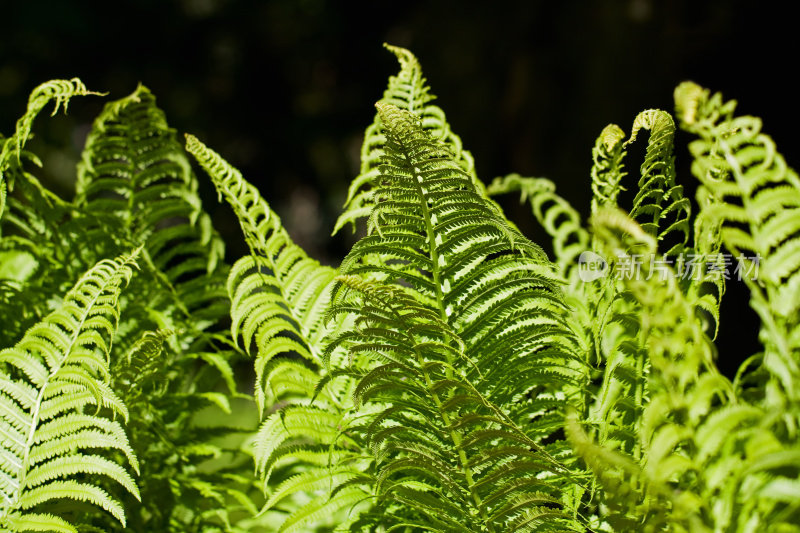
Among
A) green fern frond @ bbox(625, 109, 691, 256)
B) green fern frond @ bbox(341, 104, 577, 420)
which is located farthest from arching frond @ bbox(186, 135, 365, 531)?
green fern frond @ bbox(625, 109, 691, 256)

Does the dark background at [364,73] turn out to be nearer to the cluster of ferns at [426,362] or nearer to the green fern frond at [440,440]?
the cluster of ferns at [426,362]

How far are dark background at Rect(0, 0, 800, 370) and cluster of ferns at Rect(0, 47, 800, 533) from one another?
3.66ft

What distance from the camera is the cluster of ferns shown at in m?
0.54

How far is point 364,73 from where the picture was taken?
3826 millimetres

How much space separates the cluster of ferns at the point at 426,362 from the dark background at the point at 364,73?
1117 millimetres

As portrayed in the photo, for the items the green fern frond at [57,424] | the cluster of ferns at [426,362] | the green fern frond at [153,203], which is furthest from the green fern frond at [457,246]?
the green fern frond at [153,203]

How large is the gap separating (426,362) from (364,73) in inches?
134

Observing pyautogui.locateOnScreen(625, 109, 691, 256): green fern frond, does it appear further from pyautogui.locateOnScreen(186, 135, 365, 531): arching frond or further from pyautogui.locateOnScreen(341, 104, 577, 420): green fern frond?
pyautogui.locateOnScreen(186, 135, 365, 531): arching frond

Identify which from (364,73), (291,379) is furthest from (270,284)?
(364,73)

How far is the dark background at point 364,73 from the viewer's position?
2.07 metres

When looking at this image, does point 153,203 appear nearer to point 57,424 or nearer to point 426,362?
point 57,424

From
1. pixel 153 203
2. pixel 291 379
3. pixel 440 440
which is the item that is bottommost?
pixel 440 440

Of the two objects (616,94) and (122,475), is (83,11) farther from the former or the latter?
(122,475)

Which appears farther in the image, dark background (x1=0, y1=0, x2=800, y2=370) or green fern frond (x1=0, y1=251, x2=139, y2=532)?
dark background (x1=0, y1=0, x2=800, y2=370)
